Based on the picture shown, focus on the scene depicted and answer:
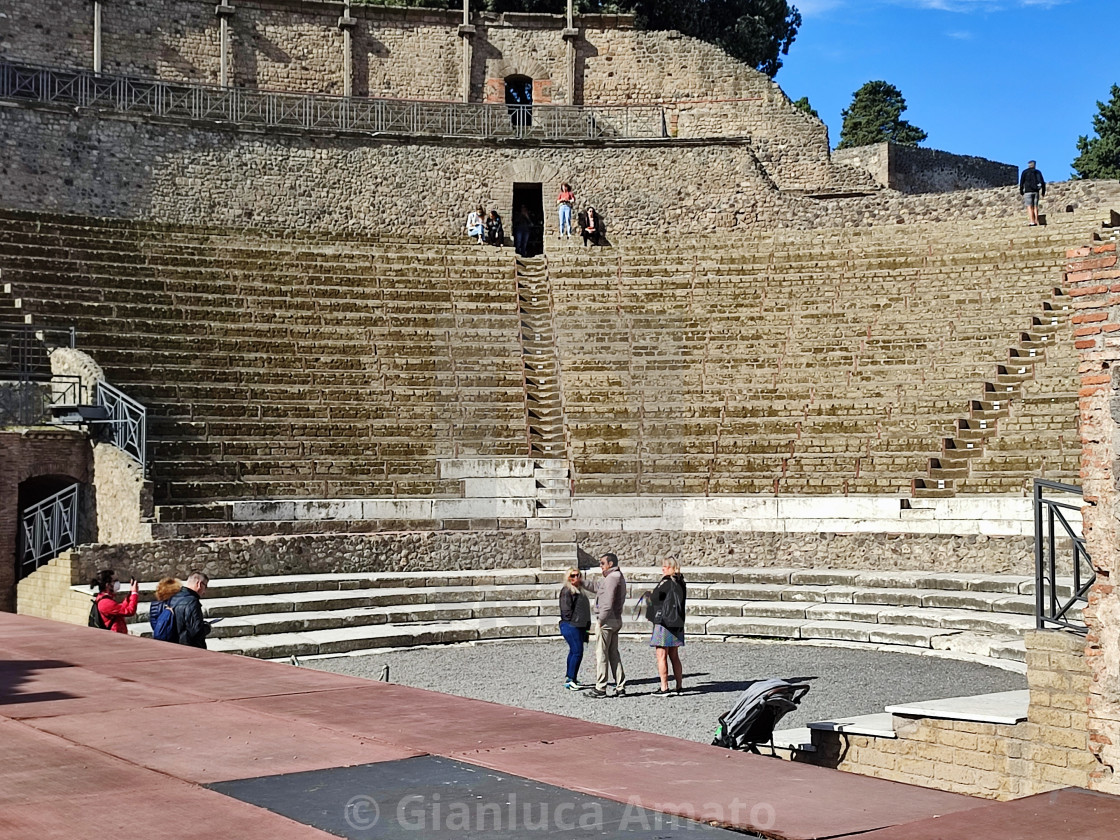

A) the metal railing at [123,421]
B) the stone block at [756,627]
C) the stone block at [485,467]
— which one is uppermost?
the metal railing at [123,421]

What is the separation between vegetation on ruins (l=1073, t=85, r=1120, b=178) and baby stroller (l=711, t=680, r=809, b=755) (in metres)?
40.7

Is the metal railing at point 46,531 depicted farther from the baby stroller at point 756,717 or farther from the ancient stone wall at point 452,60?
the ancient stone wall at point 452,60

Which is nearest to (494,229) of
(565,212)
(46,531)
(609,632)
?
(565,212)

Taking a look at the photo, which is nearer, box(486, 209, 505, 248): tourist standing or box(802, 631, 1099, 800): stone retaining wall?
box(802, 631, 1099, 800): stone retaining wall

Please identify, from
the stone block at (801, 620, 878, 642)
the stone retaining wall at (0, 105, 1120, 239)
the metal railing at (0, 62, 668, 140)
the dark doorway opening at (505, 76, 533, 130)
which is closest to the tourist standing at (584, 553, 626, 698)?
the stone block at (801, 620, 878, 642)

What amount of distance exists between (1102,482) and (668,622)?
4679 millimetres

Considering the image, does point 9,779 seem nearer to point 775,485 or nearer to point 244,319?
point 775,485

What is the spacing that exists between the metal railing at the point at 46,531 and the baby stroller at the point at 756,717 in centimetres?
1036

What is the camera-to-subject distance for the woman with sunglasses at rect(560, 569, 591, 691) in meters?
11.1

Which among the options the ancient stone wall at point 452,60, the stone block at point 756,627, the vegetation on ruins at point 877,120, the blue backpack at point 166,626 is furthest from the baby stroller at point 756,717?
the vegetation on ruins at point 877,120

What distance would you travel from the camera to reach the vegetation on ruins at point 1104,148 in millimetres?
43281

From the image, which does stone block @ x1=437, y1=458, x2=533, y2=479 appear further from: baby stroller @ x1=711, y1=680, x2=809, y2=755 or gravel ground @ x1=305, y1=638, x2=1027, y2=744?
baby stroller @ x1=711, y1=680, x2=809, y2=755

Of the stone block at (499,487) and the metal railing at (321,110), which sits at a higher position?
the metal railing at (321,110)

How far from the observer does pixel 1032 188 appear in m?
23.3
